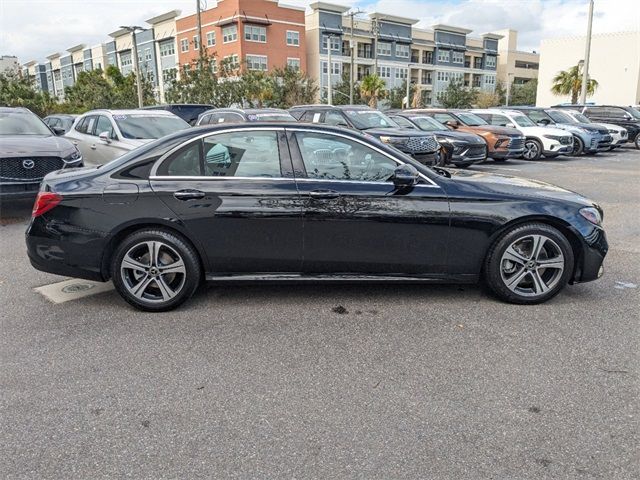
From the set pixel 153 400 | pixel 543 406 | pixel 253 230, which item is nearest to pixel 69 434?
pixel 153 400

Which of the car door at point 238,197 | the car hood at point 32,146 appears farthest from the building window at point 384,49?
the car door at point 238,197

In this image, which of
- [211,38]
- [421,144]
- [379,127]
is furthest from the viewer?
[211,38]

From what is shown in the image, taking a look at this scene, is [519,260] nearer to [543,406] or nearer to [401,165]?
[401,165]

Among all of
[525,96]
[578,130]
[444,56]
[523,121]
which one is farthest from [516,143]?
[525,96]

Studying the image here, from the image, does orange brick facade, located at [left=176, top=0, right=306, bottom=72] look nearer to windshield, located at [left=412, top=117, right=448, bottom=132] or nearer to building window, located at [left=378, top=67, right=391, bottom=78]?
building window, located at [left=378, top=67, right=391, bottom=78]

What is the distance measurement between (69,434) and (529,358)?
2.88 metres

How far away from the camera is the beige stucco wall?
1975 inches

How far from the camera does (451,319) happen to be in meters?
4.27

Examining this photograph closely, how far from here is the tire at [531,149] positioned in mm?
17961

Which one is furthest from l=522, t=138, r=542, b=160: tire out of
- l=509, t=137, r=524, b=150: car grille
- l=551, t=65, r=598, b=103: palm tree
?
l=551, t=65, r=598, b=103: palm tree

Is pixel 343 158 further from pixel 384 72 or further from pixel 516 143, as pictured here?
pixel 384 72

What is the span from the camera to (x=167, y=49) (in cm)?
6625

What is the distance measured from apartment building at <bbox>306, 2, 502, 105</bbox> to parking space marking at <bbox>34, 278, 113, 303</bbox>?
53989 mm

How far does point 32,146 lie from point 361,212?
6404 mm
